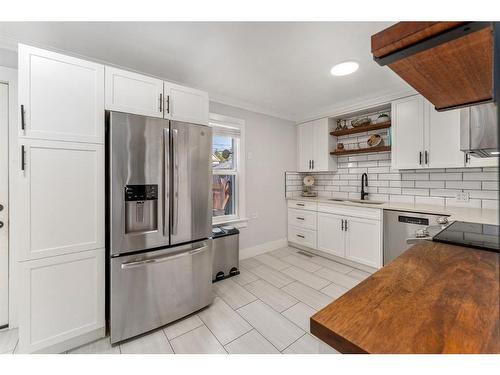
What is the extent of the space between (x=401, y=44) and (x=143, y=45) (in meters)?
1.96

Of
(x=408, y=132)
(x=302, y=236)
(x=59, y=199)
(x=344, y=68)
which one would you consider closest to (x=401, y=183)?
(x=408, y=132)

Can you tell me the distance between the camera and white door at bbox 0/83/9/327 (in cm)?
167

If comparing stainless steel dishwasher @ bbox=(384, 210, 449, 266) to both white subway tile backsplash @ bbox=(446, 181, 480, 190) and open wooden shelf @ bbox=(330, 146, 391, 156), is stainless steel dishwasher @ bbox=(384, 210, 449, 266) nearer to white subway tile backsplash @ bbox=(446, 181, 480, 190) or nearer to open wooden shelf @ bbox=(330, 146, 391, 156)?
white subway tile backsplash @ bbox=(446, 181, 480, 190)

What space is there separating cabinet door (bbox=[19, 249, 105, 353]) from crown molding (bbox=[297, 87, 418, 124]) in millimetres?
3327

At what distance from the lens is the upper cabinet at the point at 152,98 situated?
159 centimetres

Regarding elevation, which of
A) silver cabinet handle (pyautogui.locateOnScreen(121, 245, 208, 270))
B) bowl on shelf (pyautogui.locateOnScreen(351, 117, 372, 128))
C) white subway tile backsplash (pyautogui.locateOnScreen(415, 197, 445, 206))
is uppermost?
bowl on shelf (pyautogui.locateOnScreen(351, 117, 372, 128))

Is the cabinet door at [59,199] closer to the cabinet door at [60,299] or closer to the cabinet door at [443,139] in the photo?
the cabinet door at [60,299]

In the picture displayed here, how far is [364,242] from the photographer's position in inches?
105

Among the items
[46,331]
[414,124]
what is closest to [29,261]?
[46,331]

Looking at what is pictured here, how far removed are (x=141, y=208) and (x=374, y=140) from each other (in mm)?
3017

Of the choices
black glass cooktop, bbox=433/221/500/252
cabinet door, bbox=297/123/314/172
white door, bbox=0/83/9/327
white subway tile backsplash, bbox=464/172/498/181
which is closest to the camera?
black glass cooktop, bbox=433/221/500/252

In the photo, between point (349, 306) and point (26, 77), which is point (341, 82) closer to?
point (349, 306)

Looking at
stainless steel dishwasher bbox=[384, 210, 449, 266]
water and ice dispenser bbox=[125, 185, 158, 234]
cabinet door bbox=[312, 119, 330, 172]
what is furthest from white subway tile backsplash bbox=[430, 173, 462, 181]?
water and ice dispenser bbox=[125, 185, 158, 234]

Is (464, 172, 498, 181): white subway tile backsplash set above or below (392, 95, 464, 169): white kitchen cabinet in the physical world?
below
